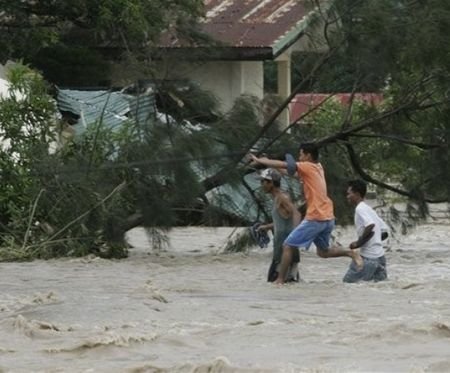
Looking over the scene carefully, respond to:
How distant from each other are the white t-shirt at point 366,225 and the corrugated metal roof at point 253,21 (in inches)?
539

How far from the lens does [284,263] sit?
569 inches

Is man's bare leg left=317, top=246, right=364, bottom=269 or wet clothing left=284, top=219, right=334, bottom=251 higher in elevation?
wet clothing left=284, top=219, right=334, bottom=251

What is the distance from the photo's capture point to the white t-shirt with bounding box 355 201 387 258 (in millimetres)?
14461

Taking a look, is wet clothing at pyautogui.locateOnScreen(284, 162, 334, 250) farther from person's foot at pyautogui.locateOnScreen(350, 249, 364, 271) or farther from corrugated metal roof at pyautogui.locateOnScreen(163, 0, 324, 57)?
corrugated metal roof at pyautogui.locateOnScreen(163, 0, 324, 57)

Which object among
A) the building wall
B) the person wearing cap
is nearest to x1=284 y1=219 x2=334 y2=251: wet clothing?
the person wearing cap

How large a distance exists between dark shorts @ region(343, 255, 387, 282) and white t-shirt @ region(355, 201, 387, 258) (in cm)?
7

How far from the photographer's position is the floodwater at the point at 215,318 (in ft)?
30.2

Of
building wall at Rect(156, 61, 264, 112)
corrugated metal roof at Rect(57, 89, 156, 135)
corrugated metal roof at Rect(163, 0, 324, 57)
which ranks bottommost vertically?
corrugated metal roof at Rect(57, 89, 156, 135)

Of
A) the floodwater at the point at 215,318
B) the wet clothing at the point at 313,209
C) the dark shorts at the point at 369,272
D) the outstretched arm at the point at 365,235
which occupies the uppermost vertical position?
the wet clothing at the point at 313,209

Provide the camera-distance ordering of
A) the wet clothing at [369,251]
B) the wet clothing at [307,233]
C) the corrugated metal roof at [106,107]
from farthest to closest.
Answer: the corrugated metal roof at [106,107] < the wet clothing at [369,251] < the wet clothing at [307,233]

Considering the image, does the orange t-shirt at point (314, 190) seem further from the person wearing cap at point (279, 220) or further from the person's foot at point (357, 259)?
the person's foot at point (357, 259)

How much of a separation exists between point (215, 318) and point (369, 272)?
332cm

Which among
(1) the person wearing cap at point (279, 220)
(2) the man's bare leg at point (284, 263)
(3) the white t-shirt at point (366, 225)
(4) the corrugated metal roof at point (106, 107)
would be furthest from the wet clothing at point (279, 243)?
(4) the corrugated metal roof at point (106, 107)

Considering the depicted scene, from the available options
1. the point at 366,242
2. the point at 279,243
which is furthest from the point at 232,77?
the point at 366,242
